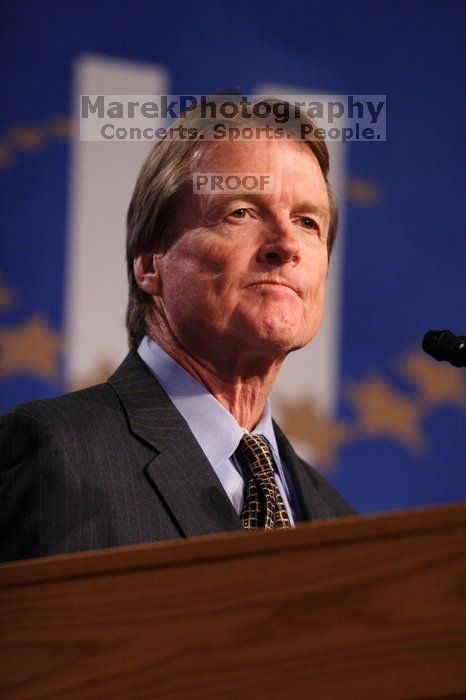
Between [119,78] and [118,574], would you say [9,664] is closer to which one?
[118,574]

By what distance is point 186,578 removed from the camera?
0.91m

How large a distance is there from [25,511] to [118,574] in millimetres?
474

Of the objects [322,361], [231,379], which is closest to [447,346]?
[231,379]

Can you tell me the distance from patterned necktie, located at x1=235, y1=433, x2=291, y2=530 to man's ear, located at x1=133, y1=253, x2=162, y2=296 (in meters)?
0.33

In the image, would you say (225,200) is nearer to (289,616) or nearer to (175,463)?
(175,463)

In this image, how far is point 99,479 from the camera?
1402mm

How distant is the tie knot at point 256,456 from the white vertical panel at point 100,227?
868 millimetres

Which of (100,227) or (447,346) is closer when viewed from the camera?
(447,346)

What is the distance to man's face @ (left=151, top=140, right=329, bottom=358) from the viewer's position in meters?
1.67

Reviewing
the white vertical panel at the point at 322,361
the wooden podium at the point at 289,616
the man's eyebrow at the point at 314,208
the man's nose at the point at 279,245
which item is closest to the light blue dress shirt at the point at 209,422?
the man's nose at the point at 279,245

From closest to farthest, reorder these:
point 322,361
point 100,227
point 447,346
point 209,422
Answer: point 447,346, point 209,422, point 100,227, point 322,361

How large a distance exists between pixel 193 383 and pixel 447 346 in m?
0.56

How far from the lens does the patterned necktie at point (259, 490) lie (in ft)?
5.05

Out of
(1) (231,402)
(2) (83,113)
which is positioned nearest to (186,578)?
(1) (231,402)
